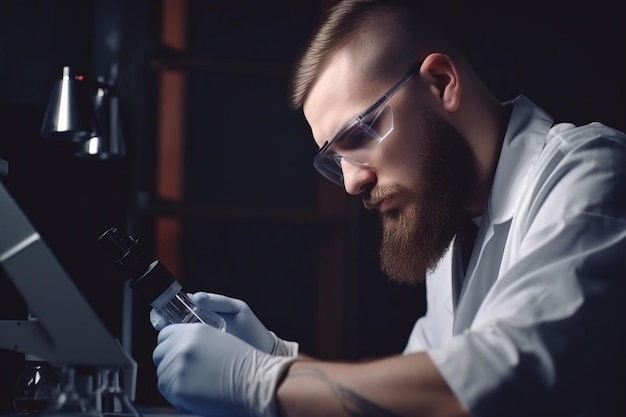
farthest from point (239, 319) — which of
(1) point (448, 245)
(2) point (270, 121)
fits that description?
(2) point (270, 121)

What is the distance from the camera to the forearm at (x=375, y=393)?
3.37 ft

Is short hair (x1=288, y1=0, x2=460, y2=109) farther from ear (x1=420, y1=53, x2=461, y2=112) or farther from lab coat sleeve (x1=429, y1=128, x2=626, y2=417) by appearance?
lab coat sleeve (x1=429, y1=128, x2=626, y2=417)

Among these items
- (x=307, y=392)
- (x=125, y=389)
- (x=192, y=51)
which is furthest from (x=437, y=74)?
(x=192, y=51)

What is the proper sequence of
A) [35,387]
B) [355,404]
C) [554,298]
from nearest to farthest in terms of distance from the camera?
[355,404]
[554,298]
[35,387]

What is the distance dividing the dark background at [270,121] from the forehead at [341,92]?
42.0 inches

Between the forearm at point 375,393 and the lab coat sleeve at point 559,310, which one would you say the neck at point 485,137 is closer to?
the lab coat sleeve at point 559,310

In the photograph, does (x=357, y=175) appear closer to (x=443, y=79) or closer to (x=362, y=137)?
(x=362, y=137)

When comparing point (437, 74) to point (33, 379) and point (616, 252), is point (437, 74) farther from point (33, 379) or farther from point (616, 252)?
point (33, 379)

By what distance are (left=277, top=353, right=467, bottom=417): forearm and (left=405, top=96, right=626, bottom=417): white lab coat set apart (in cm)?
2

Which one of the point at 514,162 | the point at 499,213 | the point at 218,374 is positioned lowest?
the point at 218,374

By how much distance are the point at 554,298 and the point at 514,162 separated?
51 cm

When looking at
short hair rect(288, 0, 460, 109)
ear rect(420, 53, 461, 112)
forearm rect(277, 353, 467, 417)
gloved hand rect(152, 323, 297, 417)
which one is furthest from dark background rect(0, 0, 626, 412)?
forearm rect(277, 353, 467, 417)

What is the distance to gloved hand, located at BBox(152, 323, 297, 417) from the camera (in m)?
1.04

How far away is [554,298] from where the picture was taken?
114 cm
